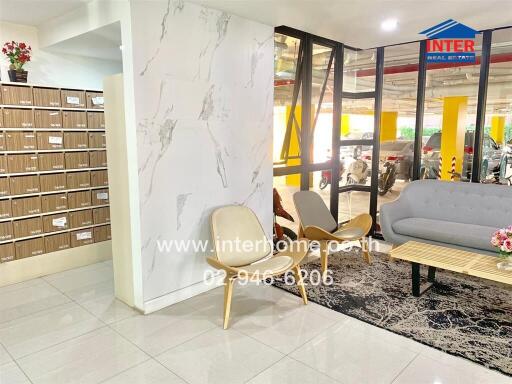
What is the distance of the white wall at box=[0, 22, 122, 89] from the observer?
390 centimetres

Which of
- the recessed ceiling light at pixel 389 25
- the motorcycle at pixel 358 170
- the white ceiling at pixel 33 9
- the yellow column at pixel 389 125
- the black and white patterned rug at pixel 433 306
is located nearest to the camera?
the black and white patterned rug at pixel 433 306

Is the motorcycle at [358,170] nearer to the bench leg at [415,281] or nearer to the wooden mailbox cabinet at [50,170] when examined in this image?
the bench leg at [415,281]

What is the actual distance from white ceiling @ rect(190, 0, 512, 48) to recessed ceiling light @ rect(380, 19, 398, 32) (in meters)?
0.05

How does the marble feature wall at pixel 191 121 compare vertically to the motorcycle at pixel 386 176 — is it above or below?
above

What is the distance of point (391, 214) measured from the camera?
4.56 m

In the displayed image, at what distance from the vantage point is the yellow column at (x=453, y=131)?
6992 mm

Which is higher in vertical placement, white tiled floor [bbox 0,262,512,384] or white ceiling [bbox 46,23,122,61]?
white ceiling [bbox 46,23,122,61]

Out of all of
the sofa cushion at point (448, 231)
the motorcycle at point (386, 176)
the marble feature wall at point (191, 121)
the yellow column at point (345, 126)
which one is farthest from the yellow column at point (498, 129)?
the motorcycle at point (386, 176)

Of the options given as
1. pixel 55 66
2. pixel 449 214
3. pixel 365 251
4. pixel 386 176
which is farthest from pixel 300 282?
pixel 386 176

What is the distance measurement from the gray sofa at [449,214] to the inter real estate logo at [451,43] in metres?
1.61

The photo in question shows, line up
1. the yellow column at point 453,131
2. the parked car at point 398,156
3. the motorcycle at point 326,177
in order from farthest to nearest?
the parked car at point 398,156 < the yellow column at point 453,131 < the motorcycle at point 326,177

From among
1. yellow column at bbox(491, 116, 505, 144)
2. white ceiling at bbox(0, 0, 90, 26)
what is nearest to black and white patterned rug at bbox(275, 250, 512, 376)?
yellow column at bbox(491, 116, 505, 144)

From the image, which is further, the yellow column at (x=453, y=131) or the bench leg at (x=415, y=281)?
the yellow column at (x=453, y=131)

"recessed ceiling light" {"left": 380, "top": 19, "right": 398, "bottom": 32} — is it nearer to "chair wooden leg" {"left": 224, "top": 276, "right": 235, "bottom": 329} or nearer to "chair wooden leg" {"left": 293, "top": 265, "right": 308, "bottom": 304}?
"chair wooden leg" {"left": 293, "top": 265, "right": 308, "bottom": 304}
